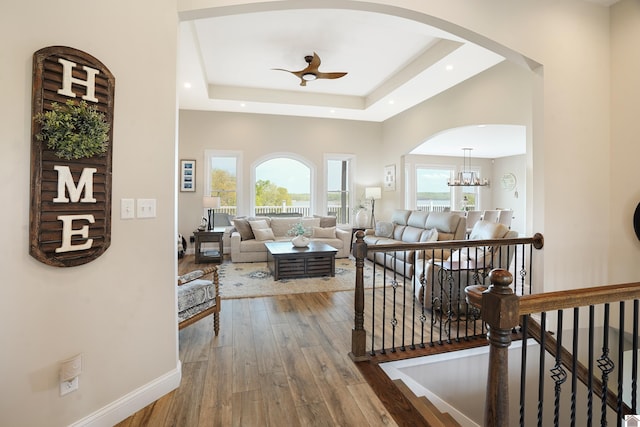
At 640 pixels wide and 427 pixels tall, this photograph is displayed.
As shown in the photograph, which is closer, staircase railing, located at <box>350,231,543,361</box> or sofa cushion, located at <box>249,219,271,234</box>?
staircase railing, located at <box>350,231,543,361</box>

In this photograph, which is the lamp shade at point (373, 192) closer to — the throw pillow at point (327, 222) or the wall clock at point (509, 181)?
the throw pillow at point (327, 222)

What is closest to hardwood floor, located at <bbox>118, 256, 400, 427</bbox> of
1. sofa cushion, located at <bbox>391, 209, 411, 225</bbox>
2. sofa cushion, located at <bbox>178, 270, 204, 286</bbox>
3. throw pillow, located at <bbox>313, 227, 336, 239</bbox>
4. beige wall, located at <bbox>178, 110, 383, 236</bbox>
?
sofa cushion, located at <bbox>178, 270, 204, 286</bbox>

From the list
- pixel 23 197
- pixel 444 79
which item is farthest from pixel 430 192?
pixel 23 197

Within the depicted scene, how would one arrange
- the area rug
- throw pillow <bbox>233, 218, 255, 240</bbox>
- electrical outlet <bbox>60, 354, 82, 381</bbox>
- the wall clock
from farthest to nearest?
the wall clock, throw pillow <bbox>233, 218, 255, 240</bbox>, the area rug, electrical outlet <bbox>60, 354, 82, 381</bbox>

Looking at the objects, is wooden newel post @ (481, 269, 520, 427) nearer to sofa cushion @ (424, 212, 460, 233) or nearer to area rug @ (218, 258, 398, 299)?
area rug @ (218, 258, 398, 299)

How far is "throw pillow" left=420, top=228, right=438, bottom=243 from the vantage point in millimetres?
5082

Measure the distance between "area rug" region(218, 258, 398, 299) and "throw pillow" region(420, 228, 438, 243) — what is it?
0.95 meters

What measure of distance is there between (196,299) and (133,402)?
93 centimetres

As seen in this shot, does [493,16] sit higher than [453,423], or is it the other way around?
[493,16]

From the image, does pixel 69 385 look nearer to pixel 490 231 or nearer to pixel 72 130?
pixel 72 130

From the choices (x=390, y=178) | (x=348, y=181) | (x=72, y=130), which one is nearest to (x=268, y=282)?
(x=72, y=130)

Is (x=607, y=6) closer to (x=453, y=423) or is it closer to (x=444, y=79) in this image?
(x=444, y=79)

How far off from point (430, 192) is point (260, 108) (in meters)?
7.18

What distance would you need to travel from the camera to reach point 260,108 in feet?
22.6
